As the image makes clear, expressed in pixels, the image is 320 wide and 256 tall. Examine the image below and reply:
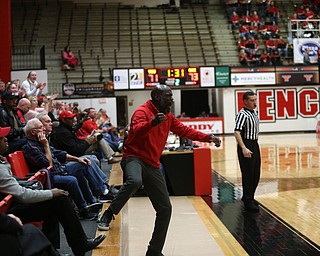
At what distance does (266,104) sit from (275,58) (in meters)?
2.38

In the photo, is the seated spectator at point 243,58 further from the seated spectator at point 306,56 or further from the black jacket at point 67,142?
the black jacket at point 67,142

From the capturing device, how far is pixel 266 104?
86.7ft

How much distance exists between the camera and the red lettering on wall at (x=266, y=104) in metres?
26.4

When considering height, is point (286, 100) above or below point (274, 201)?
above

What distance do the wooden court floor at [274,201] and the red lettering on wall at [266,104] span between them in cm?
1119

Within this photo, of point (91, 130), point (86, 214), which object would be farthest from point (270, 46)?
point (86, 214)

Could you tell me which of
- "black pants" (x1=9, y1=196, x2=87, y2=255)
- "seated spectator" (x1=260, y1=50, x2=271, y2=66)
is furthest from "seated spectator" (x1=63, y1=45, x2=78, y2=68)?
"black pants" (x1=9, y1=196, x2=87, y2=255)

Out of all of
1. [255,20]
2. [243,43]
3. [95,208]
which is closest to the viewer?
[95,208]

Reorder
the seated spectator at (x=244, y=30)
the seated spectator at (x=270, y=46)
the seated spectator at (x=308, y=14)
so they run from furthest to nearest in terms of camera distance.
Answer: the seated spectator at (x=308, y=14) < the seated spectator at (x=244, y=30) < the seated spectator at (x=270, y=46)

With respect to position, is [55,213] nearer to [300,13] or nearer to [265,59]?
[265,59]

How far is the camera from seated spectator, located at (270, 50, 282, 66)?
2594cm

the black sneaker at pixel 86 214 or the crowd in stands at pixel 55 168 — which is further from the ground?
the crowd in stands at pixel 55 168

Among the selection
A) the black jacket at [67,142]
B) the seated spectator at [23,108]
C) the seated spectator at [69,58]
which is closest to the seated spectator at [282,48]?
the seated spectator at [69,58]

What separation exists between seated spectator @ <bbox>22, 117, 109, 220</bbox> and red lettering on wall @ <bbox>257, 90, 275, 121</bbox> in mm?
19820
